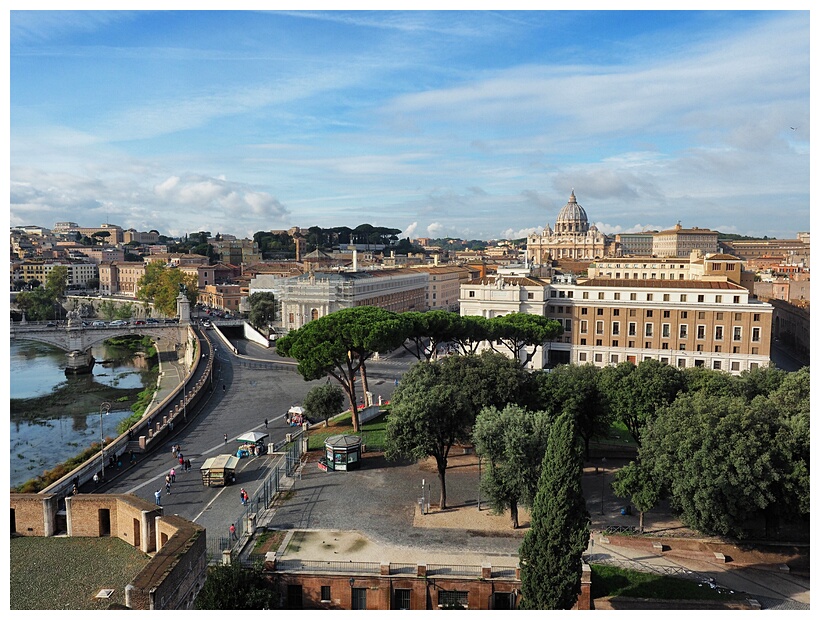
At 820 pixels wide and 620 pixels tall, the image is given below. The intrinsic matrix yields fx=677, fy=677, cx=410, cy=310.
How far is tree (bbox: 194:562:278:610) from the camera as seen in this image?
1255cm

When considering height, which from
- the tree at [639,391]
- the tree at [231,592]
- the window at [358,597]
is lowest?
the window at [358,597]

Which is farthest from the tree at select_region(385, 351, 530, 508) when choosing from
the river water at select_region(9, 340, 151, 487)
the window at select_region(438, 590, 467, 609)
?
the river water at select_region(9, 340, 151, 487)

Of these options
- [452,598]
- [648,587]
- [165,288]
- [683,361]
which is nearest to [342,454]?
[452,598]

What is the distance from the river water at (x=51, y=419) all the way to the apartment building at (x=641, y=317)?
2343cm

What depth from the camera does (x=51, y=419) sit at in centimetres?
3591

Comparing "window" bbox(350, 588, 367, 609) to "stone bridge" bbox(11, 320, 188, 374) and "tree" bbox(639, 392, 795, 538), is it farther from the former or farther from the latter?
"stone bridge" bbox(11, 320, 188, 374)

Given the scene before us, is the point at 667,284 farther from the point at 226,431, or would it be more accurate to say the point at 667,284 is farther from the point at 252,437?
the point at 252,437

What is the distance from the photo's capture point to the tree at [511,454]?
16.7 m

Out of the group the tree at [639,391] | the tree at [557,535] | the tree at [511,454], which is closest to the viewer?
the tree at [557,535]

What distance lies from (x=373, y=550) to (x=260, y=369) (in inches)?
1069

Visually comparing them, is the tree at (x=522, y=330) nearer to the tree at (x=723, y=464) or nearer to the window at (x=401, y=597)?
the tree at (x=723, y=464)

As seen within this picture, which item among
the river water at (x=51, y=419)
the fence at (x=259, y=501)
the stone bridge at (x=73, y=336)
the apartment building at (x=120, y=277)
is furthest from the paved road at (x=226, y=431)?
the apartment building at (x=120, y=277)

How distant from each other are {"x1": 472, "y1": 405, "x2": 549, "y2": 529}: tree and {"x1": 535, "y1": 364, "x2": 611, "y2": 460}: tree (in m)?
4.14
